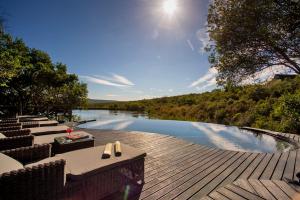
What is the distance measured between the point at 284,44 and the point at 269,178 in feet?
8.69

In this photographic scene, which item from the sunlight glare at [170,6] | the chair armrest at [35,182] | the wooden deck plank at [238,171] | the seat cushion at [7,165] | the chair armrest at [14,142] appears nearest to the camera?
the chair armrest at [35,182]

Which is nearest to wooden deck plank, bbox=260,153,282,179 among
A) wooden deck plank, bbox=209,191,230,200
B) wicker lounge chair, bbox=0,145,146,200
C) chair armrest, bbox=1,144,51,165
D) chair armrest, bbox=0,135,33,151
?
wooden deck plank, bbox=209,191,230,200

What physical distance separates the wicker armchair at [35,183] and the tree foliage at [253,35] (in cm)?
398

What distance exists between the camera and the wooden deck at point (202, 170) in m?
3.10

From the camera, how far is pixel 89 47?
12.1 meters

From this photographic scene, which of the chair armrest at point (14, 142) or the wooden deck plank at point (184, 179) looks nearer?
the wooden deck plank at point (184, 179)

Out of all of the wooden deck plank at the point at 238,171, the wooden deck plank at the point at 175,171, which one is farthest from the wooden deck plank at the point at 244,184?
the wooden deck plank at the point at 175,171

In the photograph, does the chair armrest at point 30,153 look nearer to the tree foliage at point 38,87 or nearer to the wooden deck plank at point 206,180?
the wooden deck plank at point 206,180

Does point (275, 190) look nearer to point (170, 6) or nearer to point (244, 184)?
point (244, 184)

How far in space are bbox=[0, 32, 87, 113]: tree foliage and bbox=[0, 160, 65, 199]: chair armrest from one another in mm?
10358

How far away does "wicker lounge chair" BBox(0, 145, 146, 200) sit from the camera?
6.06 ft

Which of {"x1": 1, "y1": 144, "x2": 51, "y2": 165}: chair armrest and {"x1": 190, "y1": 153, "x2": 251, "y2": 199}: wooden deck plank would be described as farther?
{"x1": 190, "y1": 153, "x2": 251, "y2": 199}: wooden deck plank

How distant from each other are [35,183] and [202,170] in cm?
314

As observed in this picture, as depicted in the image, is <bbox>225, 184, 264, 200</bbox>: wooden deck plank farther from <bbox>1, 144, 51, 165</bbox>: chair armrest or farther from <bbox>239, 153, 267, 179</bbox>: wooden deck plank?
<bbox>1, 144, 51, 165</bbox>: chair armrest
